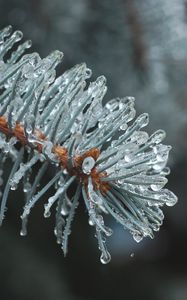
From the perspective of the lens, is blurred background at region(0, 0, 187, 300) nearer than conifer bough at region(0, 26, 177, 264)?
No

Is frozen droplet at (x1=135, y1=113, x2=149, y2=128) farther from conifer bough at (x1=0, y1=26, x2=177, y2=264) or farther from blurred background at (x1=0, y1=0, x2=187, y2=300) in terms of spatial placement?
blurred background at (x1=0, y1=0, x2=187, y2=300)

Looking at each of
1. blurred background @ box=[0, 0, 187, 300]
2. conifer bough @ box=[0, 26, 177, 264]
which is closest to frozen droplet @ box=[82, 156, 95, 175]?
conifer bough @ box=[0, 26, 177, 264]

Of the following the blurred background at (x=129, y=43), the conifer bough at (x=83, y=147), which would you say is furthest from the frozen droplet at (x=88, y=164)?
the blurred background at (x=129, y=43)

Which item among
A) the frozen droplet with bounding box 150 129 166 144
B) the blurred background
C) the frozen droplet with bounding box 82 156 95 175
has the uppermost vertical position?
the blurred background

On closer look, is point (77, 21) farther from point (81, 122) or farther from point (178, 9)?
point (81, 122)

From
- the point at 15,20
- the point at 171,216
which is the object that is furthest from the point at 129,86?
the point at 171,216

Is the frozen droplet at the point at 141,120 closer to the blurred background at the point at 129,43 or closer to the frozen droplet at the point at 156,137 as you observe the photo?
the frozen droplet at the point at 156,137

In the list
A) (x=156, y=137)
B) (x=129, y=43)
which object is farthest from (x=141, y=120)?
(x=129, y=43)

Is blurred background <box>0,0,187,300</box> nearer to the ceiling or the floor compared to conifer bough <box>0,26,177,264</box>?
nearer to the ceiling

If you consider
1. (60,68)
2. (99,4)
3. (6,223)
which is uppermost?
(99,4)
